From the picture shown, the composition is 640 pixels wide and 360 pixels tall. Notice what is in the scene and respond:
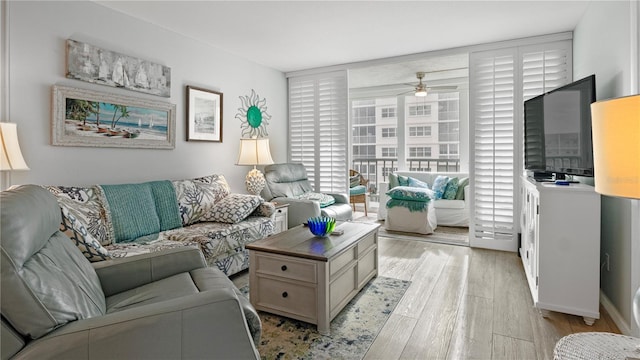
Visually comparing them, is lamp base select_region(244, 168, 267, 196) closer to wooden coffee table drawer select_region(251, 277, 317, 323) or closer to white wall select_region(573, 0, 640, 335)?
wooden coffee table drawer select_region(251, 277, 317, 323)

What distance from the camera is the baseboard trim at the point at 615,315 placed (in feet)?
6.82

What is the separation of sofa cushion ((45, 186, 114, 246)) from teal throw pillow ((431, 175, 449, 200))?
4446 mm

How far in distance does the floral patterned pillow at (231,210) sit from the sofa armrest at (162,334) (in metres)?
2.06

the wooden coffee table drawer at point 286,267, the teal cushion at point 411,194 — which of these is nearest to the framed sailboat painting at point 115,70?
the wooden coffee table drawer at point 286,267

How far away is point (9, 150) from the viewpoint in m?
2.16

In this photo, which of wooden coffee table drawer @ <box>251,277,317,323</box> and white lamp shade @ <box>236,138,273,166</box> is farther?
white lamp shade @ <box>236,138,273,166</box>

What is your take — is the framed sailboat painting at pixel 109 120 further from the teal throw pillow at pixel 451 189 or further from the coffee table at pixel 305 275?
the teal throw pillow at pixel 451 189

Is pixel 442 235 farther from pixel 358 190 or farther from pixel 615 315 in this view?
pixel 615 315

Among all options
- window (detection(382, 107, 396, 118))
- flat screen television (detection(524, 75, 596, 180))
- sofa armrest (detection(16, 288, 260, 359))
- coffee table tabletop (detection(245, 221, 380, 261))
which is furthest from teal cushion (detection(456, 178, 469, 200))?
sofa armrest (detection(16, 288, 260, 359))

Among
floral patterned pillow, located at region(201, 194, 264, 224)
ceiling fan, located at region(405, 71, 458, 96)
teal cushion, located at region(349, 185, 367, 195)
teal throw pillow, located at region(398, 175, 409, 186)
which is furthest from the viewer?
teal cushion, located at region(349, 185, 367, 195)

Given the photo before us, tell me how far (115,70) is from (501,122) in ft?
13.3

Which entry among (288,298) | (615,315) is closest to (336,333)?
(288,298)

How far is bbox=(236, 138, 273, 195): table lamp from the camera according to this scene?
4.11m

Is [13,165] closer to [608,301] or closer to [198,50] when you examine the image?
[198,50]
